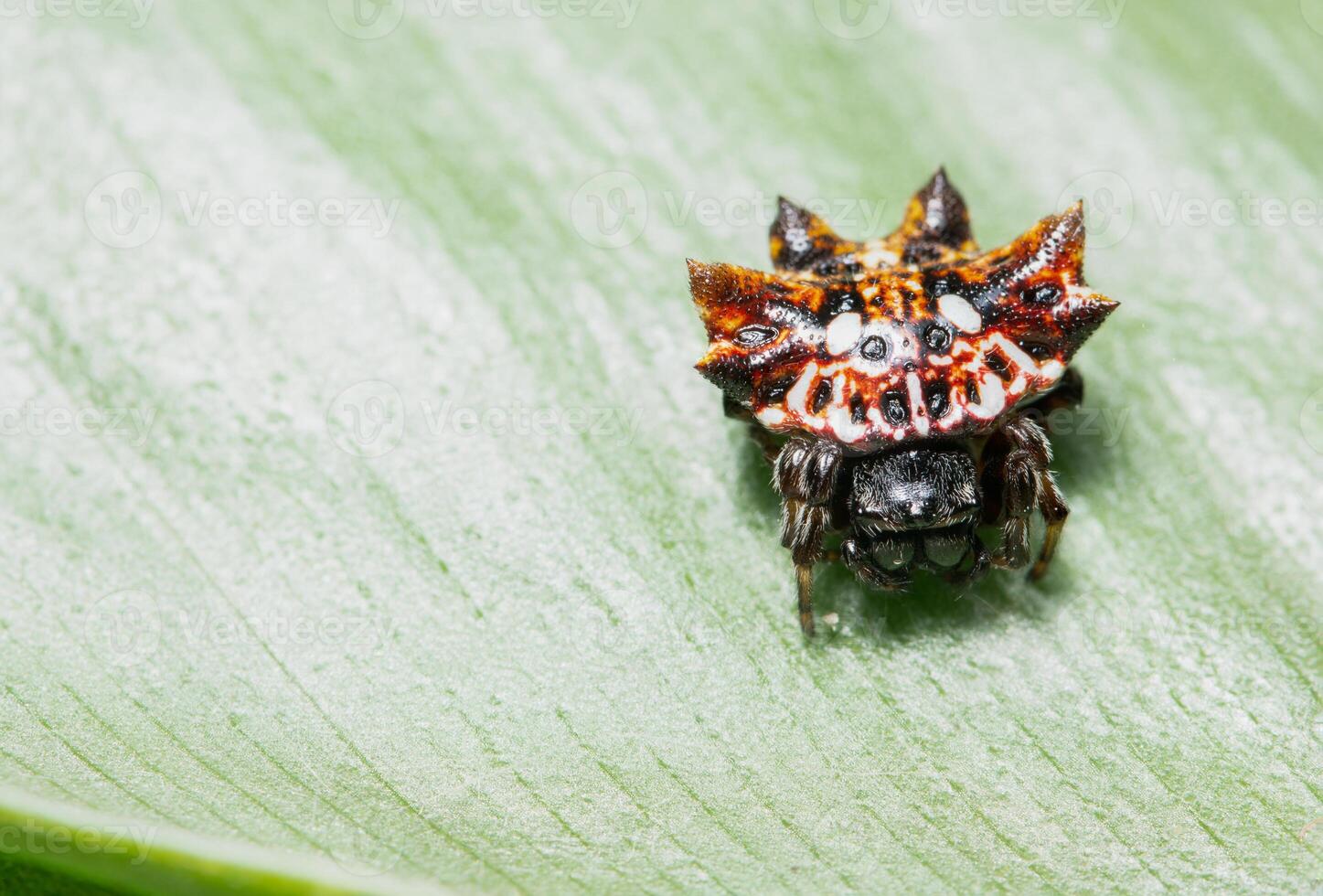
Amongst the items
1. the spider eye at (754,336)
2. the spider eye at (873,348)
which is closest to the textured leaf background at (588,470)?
the spider eye at (754,336)

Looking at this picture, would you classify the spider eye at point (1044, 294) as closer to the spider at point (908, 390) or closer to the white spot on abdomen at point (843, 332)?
the spider at point (908, 390)

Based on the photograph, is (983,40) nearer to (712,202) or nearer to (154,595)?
(712,202)

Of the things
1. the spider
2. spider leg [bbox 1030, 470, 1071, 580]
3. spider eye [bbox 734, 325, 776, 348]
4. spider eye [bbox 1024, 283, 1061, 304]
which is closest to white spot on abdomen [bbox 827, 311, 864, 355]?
the spider

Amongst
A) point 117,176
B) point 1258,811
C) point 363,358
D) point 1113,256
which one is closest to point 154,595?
point 363,358

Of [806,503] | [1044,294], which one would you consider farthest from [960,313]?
[806,503]

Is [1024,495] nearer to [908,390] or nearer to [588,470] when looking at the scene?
[908,390]

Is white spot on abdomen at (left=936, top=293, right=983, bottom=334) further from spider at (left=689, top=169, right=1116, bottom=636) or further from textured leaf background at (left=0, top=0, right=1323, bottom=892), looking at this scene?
textured leaf background at (left=0, top=0, right=1323, bottom=892)
